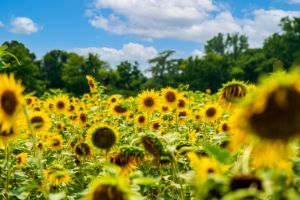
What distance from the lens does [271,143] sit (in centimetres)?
155

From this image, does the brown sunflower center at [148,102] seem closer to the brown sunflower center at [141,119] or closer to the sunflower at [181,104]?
the brown sunflower center at [141,119]

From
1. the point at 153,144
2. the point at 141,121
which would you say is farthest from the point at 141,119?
the point at 153,144

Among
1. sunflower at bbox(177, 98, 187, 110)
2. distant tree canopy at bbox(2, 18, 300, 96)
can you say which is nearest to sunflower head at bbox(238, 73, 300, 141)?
sunflower at bbox(177, 98, 187, 110)

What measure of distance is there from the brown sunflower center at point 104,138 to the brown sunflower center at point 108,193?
186 centimetres

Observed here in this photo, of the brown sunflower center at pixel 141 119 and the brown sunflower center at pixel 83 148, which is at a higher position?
the brown sunflower center at pixel 141 119

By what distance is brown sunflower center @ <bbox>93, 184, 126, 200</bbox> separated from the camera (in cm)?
173

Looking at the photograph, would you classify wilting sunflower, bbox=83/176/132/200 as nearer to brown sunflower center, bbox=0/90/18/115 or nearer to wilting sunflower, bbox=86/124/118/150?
brown sunflower center, bbox=0/90/18/115

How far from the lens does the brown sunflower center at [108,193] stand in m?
1.73

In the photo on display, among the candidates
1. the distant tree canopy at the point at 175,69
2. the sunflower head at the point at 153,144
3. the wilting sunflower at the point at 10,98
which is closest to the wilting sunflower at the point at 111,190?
the wilting sunflower at the point at 10,98

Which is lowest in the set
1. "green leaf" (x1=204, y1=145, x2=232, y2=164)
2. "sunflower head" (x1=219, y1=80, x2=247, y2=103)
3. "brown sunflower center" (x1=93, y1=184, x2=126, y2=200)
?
"brown sunflower center" (x1=93, y1=184, x2=126, y2=200)

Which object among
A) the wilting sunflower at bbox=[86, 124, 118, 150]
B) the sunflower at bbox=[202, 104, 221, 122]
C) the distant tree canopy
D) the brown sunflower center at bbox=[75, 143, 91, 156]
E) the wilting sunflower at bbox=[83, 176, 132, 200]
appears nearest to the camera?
the wilting sunflower at bbox=[83, 176, 132, 200]

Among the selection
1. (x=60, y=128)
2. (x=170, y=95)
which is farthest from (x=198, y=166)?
(x=60, y=128)

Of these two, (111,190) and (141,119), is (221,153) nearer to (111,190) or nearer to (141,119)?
(111,190)

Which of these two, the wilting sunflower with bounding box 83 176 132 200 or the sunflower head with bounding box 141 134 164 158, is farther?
the sunflower head with bounding box 141 134 164 158
